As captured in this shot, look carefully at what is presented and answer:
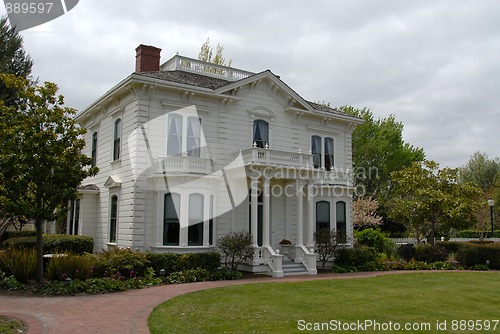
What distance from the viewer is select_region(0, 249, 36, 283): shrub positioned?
14.9 meters

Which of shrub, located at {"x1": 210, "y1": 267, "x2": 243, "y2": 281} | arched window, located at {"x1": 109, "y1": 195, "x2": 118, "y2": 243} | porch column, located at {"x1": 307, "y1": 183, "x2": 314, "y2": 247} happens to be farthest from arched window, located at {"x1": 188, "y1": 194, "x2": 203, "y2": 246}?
porch column, located at {"x1": 307, "y1": 183, "x2": 314, "y2": 247}

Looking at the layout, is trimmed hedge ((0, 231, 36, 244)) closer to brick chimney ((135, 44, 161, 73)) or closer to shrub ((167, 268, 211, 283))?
brick chimney ((135, 44, 161, 73))

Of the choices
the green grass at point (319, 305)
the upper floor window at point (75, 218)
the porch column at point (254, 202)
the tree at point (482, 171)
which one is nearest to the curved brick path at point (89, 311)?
the green grass at point (319, 305)

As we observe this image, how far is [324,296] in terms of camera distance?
1371cm

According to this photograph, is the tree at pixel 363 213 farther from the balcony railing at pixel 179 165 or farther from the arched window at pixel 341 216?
the balcony railing at pixel 179 165

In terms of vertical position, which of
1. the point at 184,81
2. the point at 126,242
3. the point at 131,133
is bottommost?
the point at 126,242

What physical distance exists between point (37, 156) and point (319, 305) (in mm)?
9525

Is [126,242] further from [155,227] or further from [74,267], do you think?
[74,267]

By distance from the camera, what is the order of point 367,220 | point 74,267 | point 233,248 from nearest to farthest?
point 74,267
point 233,248
point 367,220

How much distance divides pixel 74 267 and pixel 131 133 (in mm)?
6999

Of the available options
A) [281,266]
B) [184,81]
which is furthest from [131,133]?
[281,266]

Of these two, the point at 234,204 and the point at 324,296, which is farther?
the point at 234,204

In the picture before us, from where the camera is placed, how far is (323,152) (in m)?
25.3

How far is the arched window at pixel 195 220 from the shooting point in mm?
19953
